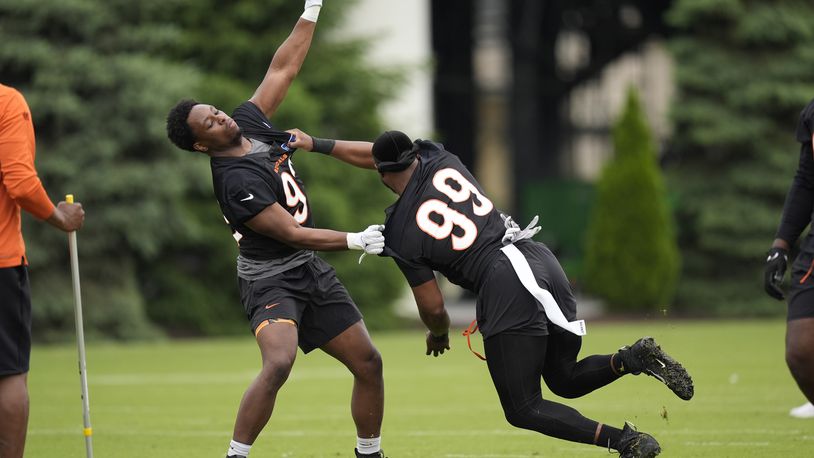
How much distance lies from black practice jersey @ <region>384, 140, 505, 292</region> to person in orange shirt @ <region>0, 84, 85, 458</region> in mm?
1939

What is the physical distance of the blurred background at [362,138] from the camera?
19.1m

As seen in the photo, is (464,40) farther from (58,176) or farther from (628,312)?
(58,176)

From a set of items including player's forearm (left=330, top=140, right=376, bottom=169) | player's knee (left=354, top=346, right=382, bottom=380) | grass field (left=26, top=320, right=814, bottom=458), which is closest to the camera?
player's knee (left=354, top=346, right=382, bottom=380)

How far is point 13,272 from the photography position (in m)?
6.39

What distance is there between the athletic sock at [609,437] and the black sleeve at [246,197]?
2.21m

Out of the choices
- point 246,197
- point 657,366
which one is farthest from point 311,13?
point 657,366

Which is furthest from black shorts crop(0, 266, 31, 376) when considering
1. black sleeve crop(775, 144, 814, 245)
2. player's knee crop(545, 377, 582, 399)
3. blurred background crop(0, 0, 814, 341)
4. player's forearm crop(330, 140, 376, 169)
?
blurred background crop(0, 0, 814, 341)

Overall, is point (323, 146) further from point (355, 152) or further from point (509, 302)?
point (509, 302)

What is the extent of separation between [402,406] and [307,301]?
417 centimetres

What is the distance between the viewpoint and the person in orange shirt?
630 cm

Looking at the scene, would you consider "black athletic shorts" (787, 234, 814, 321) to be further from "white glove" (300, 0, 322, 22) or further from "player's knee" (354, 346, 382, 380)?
"white glove" (300, 0, 322, 22)

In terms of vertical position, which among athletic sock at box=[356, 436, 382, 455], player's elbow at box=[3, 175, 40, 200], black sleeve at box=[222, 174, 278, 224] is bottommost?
athletic sock at box=[356, 436, 382, 455]

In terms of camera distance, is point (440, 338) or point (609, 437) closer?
point (609, 437)

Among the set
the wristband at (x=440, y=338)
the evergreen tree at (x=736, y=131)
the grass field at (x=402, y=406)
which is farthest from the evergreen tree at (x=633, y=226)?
the wristband at (x=440, y=338)
